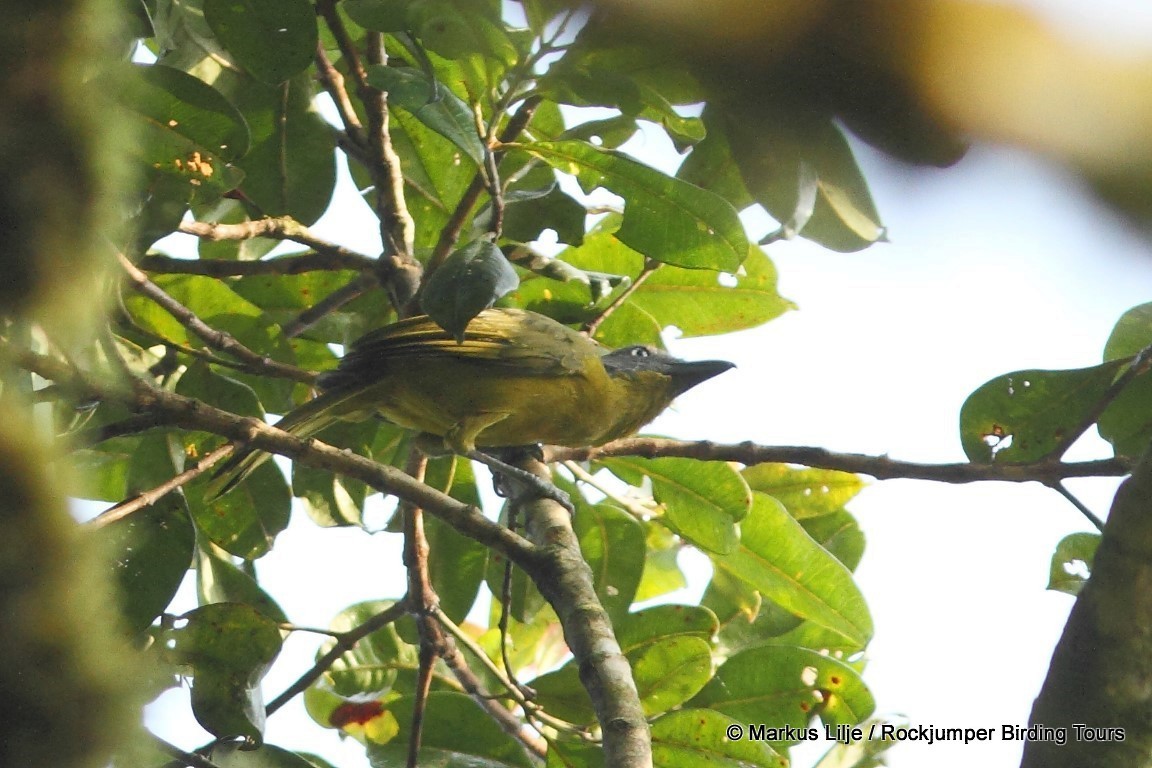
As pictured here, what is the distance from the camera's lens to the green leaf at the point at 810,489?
3371 mm

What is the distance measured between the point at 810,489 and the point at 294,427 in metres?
1.58

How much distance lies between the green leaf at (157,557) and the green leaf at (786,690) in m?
1.34

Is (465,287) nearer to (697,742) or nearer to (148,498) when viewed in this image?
(148,498)

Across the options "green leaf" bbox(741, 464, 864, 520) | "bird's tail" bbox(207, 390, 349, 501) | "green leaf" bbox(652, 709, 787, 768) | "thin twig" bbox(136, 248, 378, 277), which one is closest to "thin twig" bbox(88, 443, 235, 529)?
"bird's tail" bbox(207, 390, 349, 501)

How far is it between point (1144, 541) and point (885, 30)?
0.78 metres

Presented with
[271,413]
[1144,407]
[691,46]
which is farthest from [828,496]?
[691,46]

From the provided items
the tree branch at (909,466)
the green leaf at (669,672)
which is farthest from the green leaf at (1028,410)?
the green leaf at (669,672)

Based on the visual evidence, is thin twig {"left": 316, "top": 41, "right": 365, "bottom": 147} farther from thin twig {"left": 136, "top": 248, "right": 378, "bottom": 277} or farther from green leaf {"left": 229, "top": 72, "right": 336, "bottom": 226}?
thin twig {"left": 136, "top": 248, "right": 378, "bottom": 277}

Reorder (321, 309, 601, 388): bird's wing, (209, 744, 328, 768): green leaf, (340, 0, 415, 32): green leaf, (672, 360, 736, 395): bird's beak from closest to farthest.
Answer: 1. (340, 0, 415, 32): green leaf
2. (209, 744, 328, 768): green leaf
3. (321, 309, 601, 388): bird's wing
4. (672, 360, 736, 395): bird's beak

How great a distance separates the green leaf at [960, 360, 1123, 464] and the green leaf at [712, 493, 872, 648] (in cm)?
65

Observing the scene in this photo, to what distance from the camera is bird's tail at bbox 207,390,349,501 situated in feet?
9.11

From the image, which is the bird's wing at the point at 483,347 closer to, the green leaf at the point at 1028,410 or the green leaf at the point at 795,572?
the green leaf at the point at 795,572

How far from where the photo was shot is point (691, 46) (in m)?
0.46

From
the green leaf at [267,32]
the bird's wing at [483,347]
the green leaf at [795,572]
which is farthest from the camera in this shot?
the bird's wing at [483,347]
